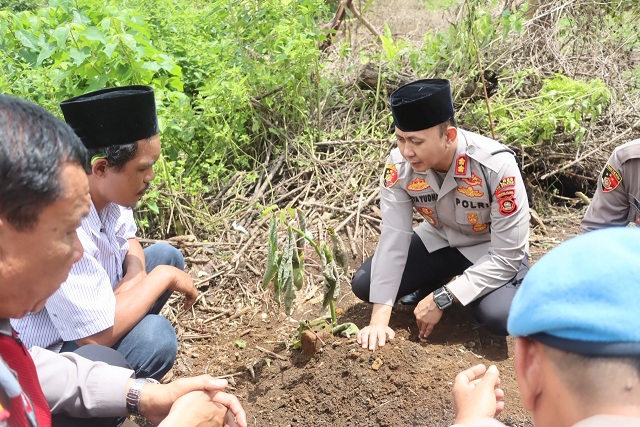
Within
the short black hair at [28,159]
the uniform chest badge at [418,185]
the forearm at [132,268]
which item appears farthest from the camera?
the uniform chest badge at [418,185]

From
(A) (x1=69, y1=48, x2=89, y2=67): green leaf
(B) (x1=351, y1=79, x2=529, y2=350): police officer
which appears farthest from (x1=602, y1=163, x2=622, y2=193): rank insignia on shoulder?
(A) (x1=69, y1=48, x2=89, y2=67): green leaf

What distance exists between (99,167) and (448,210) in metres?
1.63

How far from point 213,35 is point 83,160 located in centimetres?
419

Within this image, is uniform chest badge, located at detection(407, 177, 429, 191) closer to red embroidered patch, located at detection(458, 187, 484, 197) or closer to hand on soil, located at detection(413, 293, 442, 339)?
red embroidered patch, located at detection(458, 187, 484, 197)

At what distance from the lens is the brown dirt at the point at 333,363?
2635mm

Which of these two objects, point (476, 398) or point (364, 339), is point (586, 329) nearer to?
point (476, 398)

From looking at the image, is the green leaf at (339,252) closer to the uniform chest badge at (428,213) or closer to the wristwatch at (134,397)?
the uniform chest badge at (428,213)

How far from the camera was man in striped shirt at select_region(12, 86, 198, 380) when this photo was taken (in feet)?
7.14

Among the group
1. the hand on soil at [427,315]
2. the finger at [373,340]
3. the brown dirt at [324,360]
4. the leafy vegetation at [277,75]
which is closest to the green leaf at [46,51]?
the leafy vegetation at [277,75]

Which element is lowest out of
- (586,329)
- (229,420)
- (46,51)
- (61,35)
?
(229,420)

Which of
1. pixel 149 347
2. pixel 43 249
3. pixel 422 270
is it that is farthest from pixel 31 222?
pixel 422 270

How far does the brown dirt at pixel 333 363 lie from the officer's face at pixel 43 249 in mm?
1575

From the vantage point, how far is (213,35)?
209 inches

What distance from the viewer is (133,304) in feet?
7.82
